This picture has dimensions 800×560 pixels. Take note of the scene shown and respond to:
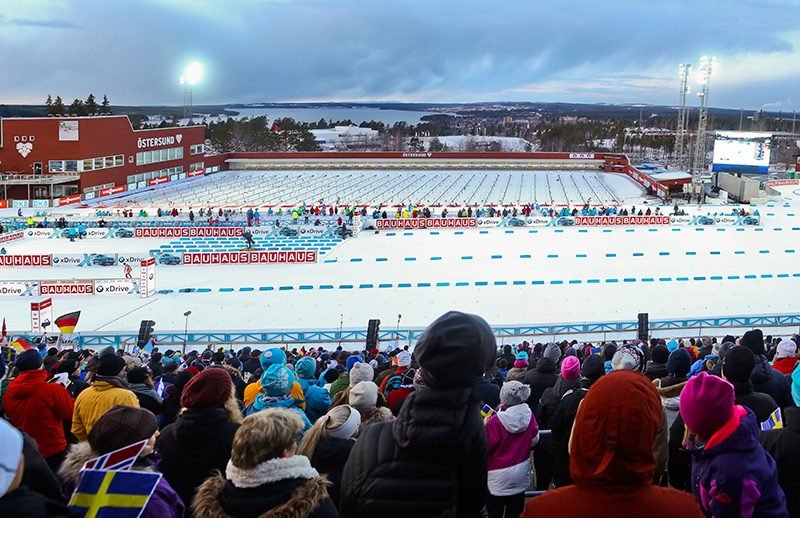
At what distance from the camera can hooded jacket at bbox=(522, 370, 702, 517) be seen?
6.08ft

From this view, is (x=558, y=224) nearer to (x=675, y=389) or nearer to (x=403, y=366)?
(x=403, y=366)

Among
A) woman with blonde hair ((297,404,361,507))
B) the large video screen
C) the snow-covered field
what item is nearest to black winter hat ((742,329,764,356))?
woman with blonde hair ((297,404,361,507))

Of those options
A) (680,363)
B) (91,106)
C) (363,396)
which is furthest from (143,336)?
(91,106)

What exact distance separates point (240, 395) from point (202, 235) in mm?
20549

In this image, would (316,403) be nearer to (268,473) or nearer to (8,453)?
(268,473)

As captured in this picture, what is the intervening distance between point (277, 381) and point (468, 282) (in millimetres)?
14033

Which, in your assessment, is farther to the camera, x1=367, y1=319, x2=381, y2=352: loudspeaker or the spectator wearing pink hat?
x1=367, y1=319, x2=381, y2=352: loudspeaker

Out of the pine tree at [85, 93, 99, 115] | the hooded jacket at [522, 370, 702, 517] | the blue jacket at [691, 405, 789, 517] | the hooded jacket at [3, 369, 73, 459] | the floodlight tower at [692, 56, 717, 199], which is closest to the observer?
the hooded jacket at [522, 370, 702, 517]

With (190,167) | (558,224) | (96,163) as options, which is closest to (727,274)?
(558,224)

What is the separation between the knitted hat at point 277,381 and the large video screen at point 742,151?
4062 centimetres

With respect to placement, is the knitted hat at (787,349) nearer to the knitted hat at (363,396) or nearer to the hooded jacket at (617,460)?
the knitted hat at (363,396)

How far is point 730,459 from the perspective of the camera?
91.0 inches

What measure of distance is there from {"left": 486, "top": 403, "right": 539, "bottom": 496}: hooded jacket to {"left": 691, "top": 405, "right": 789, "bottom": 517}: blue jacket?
1.16m

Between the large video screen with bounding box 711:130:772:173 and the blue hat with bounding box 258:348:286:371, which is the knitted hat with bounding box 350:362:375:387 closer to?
the blue hat with bounding box 258:348:286:371
